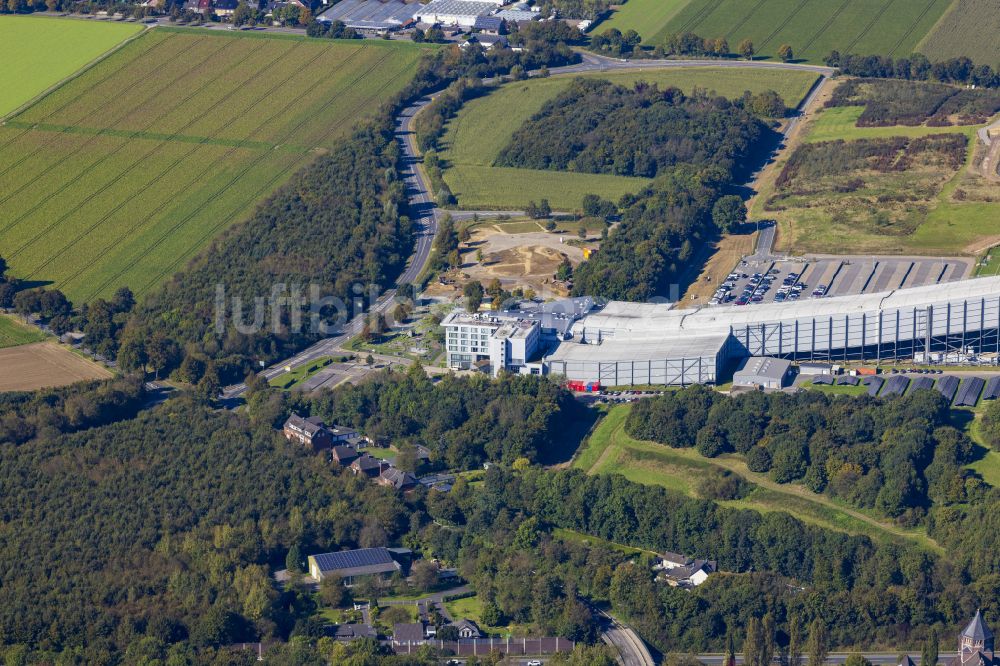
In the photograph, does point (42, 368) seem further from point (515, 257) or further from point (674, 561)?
point (674, 561)

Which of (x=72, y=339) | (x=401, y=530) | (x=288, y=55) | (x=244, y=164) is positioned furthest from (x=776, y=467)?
(x=288, y=55)

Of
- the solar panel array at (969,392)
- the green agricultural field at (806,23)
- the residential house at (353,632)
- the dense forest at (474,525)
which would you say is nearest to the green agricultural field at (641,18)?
the green agricultural field at (806,23)

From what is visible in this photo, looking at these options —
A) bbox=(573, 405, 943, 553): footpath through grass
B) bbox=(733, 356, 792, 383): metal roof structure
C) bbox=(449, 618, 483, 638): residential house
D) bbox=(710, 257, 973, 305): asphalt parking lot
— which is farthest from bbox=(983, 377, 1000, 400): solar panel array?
bbox=(449, 618, 483, 638): residential house

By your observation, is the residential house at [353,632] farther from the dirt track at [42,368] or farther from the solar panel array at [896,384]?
the dirt track at [42,368]

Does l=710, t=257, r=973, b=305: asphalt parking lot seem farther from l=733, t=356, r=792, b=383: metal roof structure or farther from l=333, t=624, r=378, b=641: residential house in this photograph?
l=333, t=624, r=378, b=641: residential house

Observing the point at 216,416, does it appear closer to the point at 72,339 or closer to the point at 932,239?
the point at 72,339

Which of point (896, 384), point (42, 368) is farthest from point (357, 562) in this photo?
point (42, 368)
